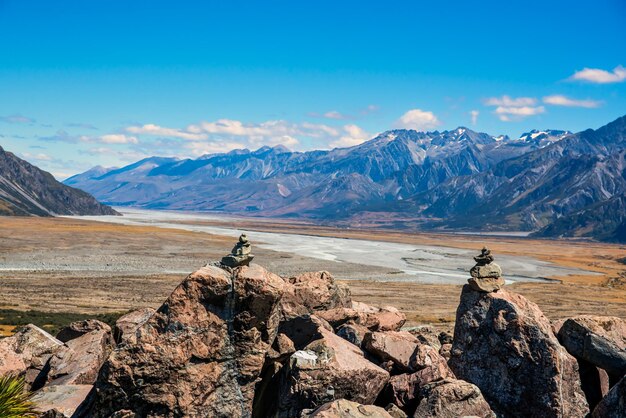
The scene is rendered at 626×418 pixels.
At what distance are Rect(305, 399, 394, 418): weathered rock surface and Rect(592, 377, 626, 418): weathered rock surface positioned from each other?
5128mm

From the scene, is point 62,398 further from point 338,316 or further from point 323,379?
point 338,316

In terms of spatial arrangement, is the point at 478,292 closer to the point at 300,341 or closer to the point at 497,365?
the point at 497,365

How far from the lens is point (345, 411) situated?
37.7ft

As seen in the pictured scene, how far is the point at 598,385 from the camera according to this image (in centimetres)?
1485

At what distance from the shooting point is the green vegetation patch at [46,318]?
36.6 meters

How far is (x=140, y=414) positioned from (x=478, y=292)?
9.37 metres

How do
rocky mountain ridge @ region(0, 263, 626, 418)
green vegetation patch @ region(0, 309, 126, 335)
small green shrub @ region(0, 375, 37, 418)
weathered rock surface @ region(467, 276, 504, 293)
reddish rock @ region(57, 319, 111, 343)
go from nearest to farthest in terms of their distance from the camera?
small green shrub @ region(0, 375, 37, 418)
rocky mountain ridge @ region(0, 263, 626, 418)
weathered rock surface @ region(467, 276, 504, 293)
reddish rock @ region(57, 319, 111, 343)
green vegetation patch @ region(0, 309, 126, 335)

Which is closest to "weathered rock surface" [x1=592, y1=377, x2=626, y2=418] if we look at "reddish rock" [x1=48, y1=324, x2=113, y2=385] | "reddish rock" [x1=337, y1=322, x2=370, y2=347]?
"reddish rock" [x1=337, y1=322, x2=370, y2=347]

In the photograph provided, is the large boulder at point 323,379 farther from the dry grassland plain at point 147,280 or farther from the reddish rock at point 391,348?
the dry grassland plain at point 147,280

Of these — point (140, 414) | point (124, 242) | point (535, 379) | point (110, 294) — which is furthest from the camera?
point (124, 242)

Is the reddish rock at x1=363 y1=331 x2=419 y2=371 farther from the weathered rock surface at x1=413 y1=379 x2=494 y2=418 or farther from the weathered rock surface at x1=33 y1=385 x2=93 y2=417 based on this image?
the weathered rock surface at x1=33 y1=385 x2=93 y2=417

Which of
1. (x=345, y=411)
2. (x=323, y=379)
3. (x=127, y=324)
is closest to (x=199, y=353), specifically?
(x=323, y=379)

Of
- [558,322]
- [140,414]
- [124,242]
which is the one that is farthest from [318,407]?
[124,242]

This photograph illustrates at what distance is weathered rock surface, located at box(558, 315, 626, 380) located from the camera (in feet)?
47.5
